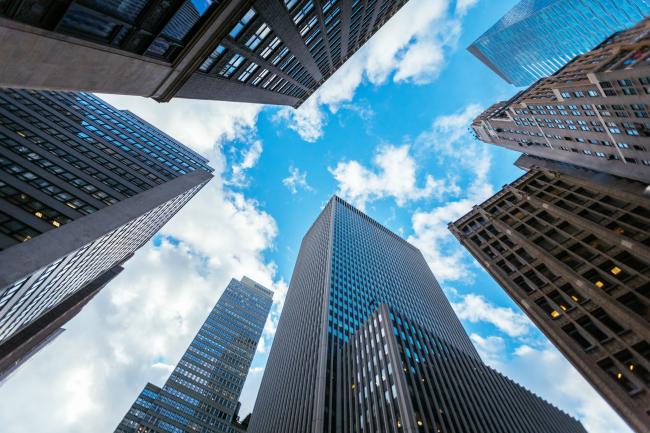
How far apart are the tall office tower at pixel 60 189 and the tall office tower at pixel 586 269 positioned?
53.0 m

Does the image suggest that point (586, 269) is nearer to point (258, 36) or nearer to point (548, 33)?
point (258, 36)

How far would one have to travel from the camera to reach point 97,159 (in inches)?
1879

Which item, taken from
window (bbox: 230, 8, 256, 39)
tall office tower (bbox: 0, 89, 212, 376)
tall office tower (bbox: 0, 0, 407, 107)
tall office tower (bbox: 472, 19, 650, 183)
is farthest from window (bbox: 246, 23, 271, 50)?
tall office tower (bbox: 472, 19, 650, 183)

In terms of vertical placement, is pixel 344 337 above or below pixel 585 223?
above

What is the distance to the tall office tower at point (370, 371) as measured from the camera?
148 ft

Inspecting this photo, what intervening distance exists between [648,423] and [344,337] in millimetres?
57833

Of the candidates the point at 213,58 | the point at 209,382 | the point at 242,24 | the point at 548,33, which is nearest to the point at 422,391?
the point at 213,58

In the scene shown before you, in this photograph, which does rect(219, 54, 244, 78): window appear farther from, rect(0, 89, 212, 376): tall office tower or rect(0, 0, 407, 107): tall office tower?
rect(0, 89, 212, 376): tall office tower

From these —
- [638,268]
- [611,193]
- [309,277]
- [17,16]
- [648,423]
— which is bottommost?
[648,423]

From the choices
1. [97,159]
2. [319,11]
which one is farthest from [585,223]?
[97,159]

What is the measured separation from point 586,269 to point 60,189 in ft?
207

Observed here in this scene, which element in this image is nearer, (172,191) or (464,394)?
(464,394)

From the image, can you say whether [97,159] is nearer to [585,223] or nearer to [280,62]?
[280,62]

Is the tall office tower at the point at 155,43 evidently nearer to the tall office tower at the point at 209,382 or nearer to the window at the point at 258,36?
the window at the point at 258,36
